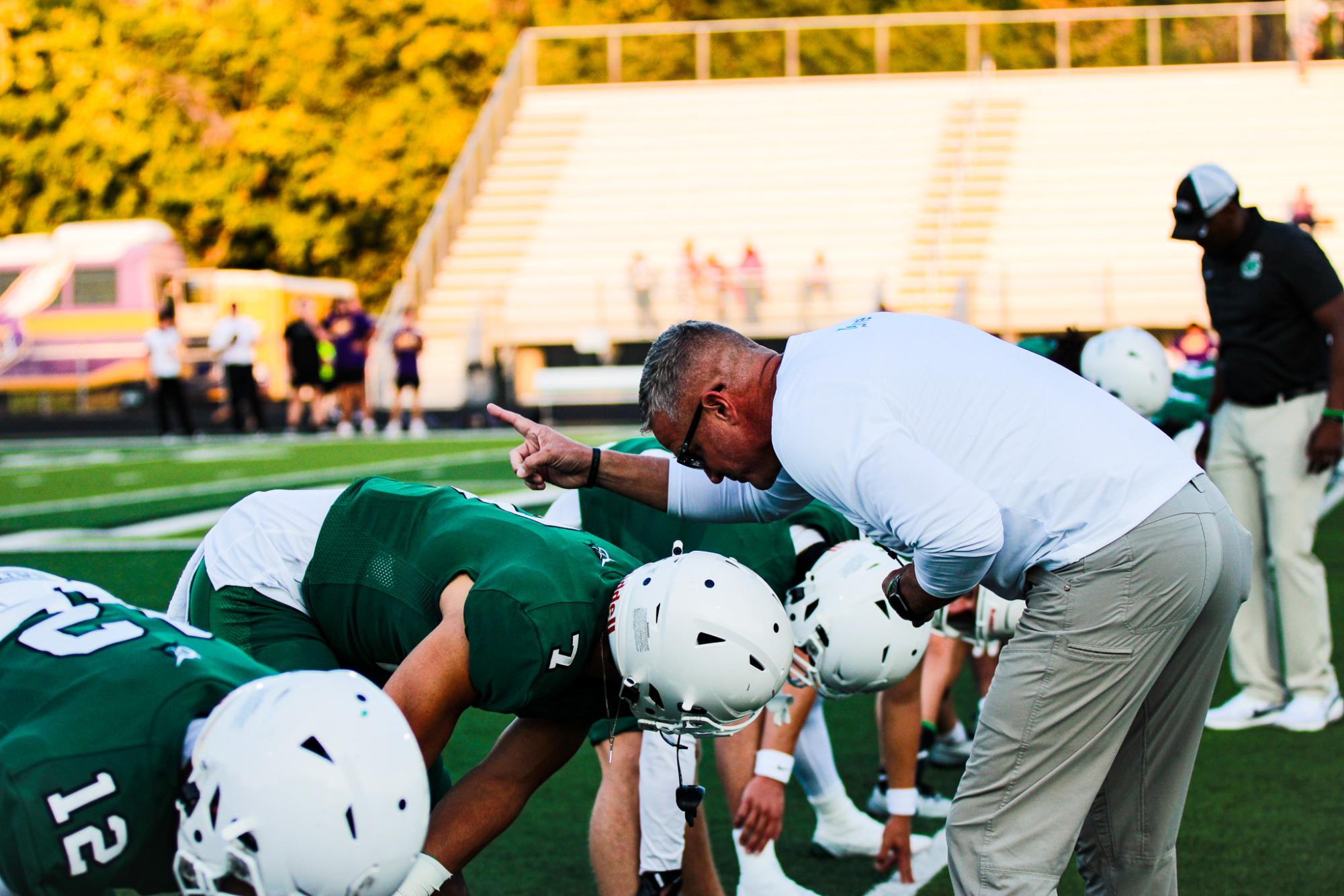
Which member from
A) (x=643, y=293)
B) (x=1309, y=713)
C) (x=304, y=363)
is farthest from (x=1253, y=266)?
(x=643, y=293)

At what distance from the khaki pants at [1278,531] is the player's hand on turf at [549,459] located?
3652 millimetres

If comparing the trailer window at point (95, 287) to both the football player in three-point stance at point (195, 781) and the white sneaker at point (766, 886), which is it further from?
the football player in three-point stance at point (195, 781)

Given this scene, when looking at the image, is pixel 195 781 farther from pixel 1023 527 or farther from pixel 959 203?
pixel 959 203

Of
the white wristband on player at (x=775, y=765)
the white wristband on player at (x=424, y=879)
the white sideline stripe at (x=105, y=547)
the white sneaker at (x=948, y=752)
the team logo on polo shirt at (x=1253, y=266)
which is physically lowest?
the white sneaker at (x=948, y=752)

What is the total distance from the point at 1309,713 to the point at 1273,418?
1216 millimetres

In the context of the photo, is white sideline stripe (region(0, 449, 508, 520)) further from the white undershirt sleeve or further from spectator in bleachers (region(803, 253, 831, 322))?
the white undershirt sleeve

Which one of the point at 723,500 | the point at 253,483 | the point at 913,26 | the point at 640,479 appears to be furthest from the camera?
the point at 913,26

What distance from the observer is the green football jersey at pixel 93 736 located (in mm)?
2564

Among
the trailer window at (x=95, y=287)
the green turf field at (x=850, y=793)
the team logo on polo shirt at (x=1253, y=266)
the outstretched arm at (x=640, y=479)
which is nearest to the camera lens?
the outstretched arm at (x=640, y=479)

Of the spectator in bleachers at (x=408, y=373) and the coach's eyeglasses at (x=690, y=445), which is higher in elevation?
the coach's eyeglasses at (x=690, y=445)

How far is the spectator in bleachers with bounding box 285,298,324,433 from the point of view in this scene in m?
22.6

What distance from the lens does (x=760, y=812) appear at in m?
4.31

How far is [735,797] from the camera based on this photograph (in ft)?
14.9

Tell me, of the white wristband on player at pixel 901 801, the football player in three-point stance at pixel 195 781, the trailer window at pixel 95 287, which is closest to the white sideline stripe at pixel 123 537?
the white wristband on player at pixel 901 801
